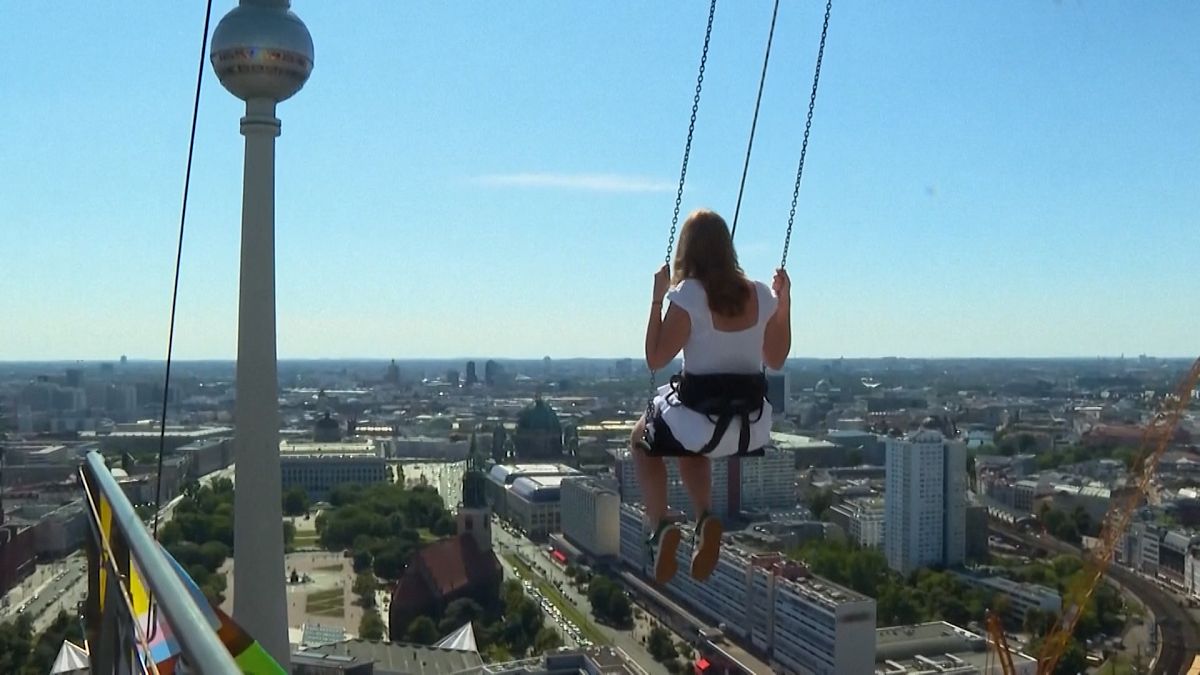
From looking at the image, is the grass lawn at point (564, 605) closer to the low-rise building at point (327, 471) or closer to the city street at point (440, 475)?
the city street at point (440, 475)

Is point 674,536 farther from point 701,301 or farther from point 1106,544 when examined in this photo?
point 1106,544

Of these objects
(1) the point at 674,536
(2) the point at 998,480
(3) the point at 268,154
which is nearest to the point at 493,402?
(2) the point at 998,480

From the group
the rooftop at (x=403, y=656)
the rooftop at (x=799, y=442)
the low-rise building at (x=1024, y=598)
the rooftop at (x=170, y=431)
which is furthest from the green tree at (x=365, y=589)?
the rooftop at (x=170, y=431)

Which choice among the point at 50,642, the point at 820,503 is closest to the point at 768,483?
the point at 820,503

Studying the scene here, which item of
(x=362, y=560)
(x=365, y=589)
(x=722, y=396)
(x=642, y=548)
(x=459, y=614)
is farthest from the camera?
(x=642, y=548)

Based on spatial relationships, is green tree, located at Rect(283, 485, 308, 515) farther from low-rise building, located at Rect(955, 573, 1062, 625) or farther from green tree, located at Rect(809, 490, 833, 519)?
low-rise building, located at Rect(955, 573, 1062, 625)

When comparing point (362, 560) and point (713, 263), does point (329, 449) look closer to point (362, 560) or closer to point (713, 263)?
point (362, 560)
